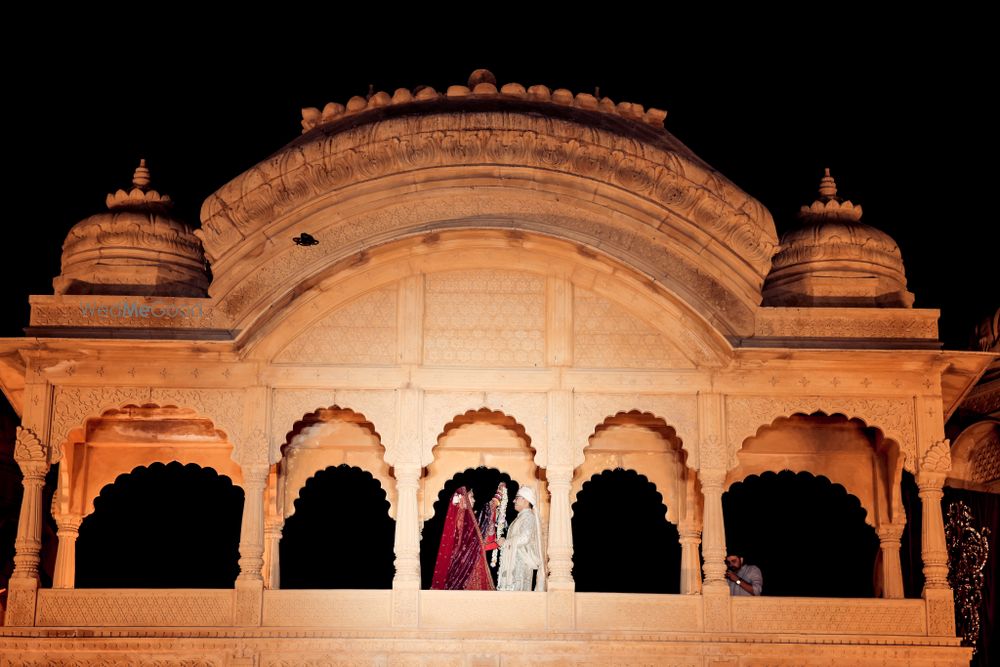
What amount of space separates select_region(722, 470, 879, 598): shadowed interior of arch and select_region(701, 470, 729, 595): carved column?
2648 mm

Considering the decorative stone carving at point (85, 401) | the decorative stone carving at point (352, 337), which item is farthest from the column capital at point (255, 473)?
the decorative stone carving at point (85, 401)

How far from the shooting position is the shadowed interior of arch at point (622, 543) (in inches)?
565

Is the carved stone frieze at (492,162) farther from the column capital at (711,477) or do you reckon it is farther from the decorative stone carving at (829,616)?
the decorative stone carving at (829,616)

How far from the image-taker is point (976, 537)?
45.2 feet

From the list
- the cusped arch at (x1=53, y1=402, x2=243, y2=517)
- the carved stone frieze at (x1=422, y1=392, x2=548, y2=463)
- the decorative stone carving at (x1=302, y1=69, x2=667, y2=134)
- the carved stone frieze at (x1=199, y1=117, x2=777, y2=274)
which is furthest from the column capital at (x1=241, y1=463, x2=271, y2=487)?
the decorative stone carving at (x1=302, y1=69, x2=667, y2=134)

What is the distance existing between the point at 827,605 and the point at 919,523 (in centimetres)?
261

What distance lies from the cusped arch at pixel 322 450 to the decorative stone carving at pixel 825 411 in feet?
9.12

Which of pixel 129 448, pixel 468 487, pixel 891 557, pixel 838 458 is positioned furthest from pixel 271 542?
pixel 891 557

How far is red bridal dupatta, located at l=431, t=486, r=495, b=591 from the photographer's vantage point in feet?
41.2

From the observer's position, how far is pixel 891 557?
13.1 meters

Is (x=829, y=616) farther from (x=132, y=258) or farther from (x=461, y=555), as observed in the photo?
(x=132, y=258)

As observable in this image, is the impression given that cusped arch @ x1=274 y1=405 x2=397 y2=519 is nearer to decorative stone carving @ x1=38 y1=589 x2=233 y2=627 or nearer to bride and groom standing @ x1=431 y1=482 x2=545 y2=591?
bride and groom standing @ x1=431 y1=482 x2=545 y2=591

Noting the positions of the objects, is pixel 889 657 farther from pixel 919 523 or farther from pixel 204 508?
pixel 204 508

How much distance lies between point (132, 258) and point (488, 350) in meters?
2.68
